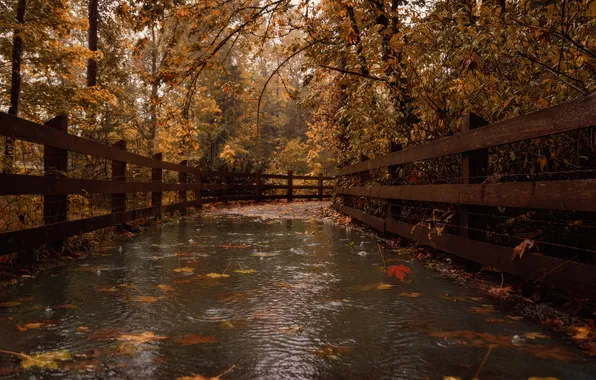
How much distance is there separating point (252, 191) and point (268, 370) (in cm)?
1858

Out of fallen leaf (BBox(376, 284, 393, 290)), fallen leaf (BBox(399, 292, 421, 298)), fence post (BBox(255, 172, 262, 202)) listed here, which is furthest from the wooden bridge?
fence post (BBox(255, 172, 262, 202))

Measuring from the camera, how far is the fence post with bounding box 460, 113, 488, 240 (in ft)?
12.8

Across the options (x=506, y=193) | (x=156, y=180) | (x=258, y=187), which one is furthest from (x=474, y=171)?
(x=258, y=187)

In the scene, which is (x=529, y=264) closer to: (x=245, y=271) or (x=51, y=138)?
(x=245, y=271)

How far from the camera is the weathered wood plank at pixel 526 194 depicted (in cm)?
252

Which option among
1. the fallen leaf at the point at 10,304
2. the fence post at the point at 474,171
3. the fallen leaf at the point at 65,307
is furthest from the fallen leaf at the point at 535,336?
the fallen leaf at the point at 10,304

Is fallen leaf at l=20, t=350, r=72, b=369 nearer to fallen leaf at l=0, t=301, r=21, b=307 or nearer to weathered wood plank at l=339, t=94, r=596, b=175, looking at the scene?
fallen leaf at l=0, t=301, r=21, b=307

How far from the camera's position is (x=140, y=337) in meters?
2.35

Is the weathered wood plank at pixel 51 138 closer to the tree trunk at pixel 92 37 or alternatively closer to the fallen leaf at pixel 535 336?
the fallen leaf at pixel 535 336

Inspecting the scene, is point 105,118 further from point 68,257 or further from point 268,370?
point 268,370

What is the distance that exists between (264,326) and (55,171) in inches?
131

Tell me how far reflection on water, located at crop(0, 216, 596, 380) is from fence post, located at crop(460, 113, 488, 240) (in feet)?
1.85

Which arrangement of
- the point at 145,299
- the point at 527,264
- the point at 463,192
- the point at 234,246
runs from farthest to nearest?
1. the point at 234,246
2. the point at 463,192
3. the point at 145,299
4. the point at 527,264

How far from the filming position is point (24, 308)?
2859 millimetres
